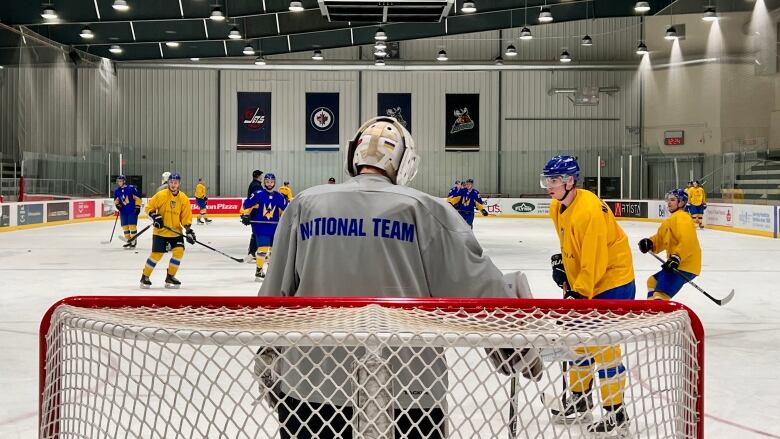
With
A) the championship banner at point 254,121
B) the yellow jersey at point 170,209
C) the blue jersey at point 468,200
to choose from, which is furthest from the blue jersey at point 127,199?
the championship banner at point 254,121

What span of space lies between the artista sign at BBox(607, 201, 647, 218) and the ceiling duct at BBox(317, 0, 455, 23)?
623 inches

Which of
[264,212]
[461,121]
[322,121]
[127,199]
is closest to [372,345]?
[264,212]

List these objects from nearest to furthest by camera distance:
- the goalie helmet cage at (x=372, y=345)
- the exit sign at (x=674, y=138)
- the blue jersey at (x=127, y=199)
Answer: the goalie helmet cage at (x=372, y=345), the blue jersey at (x=127, y=199), the exit sign at (x=674, y=138)

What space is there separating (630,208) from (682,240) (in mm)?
21811

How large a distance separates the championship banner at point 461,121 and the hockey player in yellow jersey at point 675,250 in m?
24.4

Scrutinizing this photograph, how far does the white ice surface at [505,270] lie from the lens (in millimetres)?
4086

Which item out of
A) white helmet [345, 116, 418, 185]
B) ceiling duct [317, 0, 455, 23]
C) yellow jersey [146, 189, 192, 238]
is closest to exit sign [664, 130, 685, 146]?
ceiling duct [317, 0, 455, 23]

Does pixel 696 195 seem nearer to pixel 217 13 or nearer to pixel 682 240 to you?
pixel 217 13

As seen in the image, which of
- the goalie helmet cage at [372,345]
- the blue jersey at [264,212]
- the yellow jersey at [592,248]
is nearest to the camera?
the goalie helmet cage at [372,345]

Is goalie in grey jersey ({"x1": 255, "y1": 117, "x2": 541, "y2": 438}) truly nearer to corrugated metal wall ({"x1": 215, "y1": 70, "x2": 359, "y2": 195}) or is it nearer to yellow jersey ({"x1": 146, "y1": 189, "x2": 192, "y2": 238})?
yellow jersey ({"x1": 146, "y1": 189, "x2": 192, "y2": 238})

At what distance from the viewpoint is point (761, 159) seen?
19.0 metres

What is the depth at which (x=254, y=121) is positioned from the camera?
2970 centimetres

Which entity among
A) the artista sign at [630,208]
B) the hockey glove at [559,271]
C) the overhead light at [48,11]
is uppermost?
the overhead light at [48,11]

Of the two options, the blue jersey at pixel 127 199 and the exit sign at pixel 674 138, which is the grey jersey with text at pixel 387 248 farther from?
the exit sign at pixel 674 138
